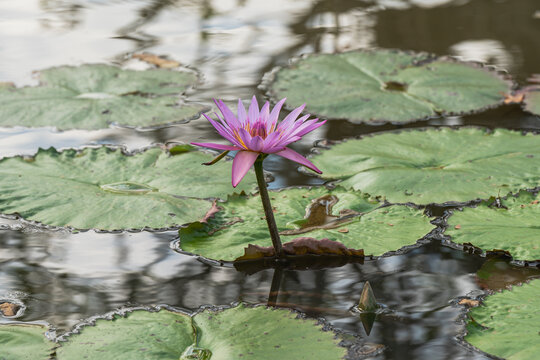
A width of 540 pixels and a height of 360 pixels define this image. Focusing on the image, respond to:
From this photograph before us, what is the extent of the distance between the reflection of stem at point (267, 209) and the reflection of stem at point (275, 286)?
6 centimetres

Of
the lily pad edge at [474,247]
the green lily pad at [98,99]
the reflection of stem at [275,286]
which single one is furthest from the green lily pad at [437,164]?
the green lily pad at [98,99]

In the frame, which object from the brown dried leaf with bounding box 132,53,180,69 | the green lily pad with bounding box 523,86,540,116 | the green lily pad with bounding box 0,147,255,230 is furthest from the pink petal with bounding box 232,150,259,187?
the brown dried leaf with bounding box 132,53,180,69

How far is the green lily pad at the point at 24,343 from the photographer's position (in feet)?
5.44

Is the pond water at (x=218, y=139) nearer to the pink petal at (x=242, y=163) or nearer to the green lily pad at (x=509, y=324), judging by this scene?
the green lily pad at (x=509, y=324)

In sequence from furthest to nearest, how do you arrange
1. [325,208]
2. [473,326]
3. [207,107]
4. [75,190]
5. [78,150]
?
1. [207,107]
2. [78,150]
3. [75,190]
4. [325,208]
5. [473,326]

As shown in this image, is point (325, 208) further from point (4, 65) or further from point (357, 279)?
point (4, 65)

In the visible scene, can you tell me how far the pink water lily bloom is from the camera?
6.00ft

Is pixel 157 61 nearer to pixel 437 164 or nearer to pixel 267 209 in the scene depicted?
pixel 437 164

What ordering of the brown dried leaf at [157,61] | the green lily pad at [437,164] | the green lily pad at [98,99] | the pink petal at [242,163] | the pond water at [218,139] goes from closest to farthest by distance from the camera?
1. the pink petal at [242,163]
2. the pond water at [218,139]
3. the green lily pad at [437,164]
4. the green lily pad at [98,99]
5. the brown dried leaf at [157,61]

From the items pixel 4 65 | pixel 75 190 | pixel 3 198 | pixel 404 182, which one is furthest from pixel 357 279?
pixel 4 65

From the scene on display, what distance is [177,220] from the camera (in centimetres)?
232

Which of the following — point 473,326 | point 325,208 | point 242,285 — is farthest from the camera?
point 325,208

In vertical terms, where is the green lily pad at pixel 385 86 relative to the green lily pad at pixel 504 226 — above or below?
above

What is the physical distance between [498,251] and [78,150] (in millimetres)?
1532
